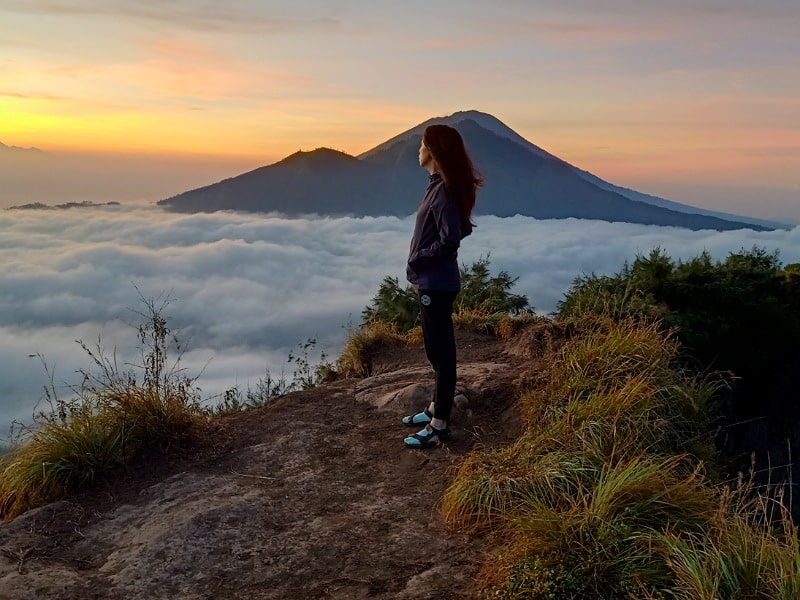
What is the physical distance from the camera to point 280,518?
451cm

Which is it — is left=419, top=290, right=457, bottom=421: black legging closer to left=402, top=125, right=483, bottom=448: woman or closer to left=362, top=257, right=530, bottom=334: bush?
left=402, top=125, right=483, bottom=448: woman

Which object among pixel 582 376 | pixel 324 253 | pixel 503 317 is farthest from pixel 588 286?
pixel 324 253

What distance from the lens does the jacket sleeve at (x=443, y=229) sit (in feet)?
16.3

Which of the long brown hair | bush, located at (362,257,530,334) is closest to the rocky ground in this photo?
the long brown hair

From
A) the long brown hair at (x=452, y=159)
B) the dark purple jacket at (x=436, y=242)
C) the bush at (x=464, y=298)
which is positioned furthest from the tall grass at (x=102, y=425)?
the bush at (x=464, y=298)

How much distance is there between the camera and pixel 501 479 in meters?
4.27

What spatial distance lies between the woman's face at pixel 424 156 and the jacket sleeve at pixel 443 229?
0.23 meters

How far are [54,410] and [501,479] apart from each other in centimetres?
348

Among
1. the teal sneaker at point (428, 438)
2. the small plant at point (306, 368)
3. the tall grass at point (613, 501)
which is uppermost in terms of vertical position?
the tall grass at point (613, 501)

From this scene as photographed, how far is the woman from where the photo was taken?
496 centimetres

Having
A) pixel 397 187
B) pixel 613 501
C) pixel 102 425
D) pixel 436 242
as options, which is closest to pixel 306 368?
pixel 102 425

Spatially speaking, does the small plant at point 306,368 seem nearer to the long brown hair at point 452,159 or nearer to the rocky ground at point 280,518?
the rocky ground at point 280,518

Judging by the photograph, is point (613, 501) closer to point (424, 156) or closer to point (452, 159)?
point (452, 159)

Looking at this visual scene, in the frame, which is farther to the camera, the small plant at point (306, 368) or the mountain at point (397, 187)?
the mountain at point (397, 187)
